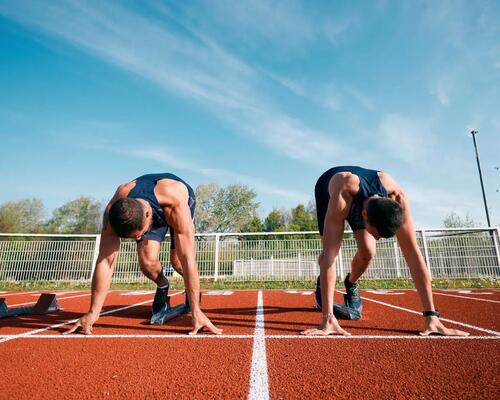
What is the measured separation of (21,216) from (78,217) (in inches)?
265

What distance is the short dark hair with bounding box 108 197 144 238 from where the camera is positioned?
244cm

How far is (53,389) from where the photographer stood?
1.51 metres

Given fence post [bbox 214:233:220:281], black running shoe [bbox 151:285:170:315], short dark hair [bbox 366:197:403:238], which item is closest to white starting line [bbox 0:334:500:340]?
black running shoe [bbox 151:285:170:315]

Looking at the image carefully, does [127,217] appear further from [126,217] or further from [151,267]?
[151,267]

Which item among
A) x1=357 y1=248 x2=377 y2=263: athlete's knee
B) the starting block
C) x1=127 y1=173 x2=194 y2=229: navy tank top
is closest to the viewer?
x1=127 y1=173 x2=194 y2=229: navy tank top

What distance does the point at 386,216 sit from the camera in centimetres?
234

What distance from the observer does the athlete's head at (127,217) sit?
244 cm

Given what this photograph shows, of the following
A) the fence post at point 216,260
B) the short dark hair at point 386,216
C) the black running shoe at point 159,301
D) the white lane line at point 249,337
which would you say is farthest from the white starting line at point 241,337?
the fence post at point 216,260

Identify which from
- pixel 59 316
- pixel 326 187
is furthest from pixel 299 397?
pixel 59 316

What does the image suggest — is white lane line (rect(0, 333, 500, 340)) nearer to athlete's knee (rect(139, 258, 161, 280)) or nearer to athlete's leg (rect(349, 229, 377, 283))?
athlete's knee (rect(139, 258, 161, 280))

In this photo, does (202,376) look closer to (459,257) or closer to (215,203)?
(459,257)

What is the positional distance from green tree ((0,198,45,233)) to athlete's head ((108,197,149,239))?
39.1m

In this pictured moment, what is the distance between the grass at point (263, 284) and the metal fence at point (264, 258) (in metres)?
0.30

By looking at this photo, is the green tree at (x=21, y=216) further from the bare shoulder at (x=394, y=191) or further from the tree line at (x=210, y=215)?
the bare shoulder at (x=394, y=191)
